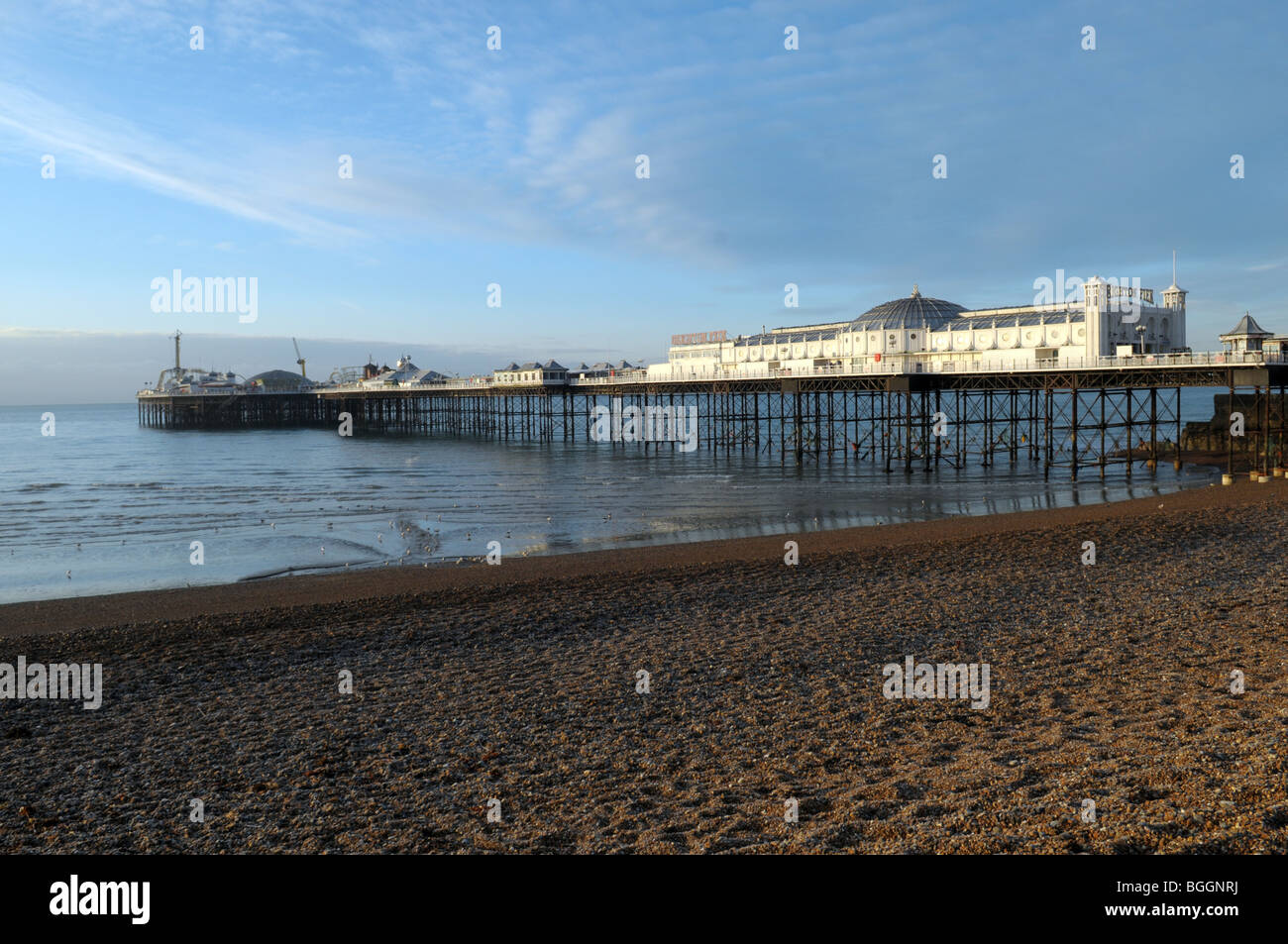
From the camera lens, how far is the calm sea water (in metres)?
22.5

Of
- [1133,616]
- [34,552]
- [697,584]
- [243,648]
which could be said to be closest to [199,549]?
[34,552]

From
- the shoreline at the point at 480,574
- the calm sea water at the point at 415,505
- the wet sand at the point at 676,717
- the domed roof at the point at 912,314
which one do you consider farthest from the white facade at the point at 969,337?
the wet sand at the point at 676,717

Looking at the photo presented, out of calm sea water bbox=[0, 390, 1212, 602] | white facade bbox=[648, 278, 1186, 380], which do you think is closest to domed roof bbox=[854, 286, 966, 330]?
white facade bbox=[648, 278, 1186, 380]

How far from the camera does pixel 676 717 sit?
891 cm

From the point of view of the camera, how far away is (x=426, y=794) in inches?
279

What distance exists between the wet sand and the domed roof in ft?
118

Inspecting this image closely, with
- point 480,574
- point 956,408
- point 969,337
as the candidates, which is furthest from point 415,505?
point 956,408

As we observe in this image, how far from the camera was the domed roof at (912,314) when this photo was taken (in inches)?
2016

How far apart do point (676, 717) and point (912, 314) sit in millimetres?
46982

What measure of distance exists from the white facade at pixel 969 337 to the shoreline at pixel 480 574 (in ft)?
51.7

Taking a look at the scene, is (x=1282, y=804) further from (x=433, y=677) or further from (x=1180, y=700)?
(x=433, y=677)

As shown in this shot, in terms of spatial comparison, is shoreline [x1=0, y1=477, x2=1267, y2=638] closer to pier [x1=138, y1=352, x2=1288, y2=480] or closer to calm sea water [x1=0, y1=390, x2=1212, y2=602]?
calm sea water [x1=0, y1=390, x2=1212, y2=602]
